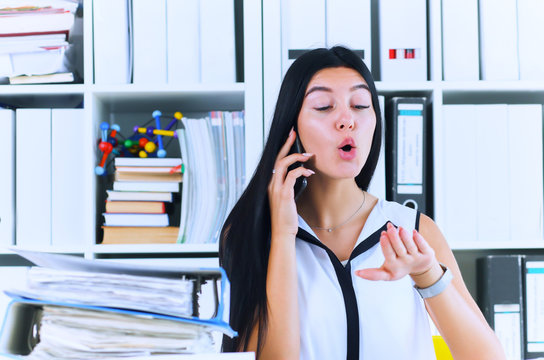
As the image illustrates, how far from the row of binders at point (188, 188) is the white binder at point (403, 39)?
499 millimetres

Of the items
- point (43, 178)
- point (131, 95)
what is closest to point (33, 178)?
point (43, 178)

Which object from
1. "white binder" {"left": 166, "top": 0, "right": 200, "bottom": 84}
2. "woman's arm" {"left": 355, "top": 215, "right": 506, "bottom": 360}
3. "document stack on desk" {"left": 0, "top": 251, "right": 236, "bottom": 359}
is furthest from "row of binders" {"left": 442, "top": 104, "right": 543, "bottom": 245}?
"document stack on desk" {"left": 0, "top": 251, "right": 236, "bottom": 359}

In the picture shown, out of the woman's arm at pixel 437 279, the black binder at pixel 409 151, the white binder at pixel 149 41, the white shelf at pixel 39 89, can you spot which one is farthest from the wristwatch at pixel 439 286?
the white shelf at pixel 39 89

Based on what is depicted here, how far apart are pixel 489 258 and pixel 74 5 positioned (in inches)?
61.1

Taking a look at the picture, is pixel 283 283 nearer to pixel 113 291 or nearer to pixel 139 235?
pixel 113 291

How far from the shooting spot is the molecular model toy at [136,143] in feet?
5.73

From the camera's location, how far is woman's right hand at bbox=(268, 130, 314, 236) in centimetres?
113

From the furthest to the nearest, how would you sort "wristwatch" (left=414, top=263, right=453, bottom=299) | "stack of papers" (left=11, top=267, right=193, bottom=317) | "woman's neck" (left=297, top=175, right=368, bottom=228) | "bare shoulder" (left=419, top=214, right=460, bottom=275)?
1. "woman's neck" (left=297, top=175, right=368, bottom=228)
2. "bare shoulder" (left=419, top=214, right=460, bottom=275)
3. "wristwatch" (left=414, top=263, right=453, bottom=299)
4. "stack of papers" (left=11, top=267, right=193, bottom=317)

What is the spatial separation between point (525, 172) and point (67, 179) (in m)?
1.43

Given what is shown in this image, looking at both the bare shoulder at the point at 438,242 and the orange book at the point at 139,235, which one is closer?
the bare shoulder at the point at 438,242

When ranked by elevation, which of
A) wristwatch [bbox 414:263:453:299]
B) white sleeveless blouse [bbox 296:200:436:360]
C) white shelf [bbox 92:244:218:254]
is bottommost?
white sleeveless blouse [bbox 296:200:436:360]

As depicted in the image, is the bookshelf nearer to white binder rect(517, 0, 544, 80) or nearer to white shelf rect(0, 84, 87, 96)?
white shelf rect(0, 84, 87, 96)

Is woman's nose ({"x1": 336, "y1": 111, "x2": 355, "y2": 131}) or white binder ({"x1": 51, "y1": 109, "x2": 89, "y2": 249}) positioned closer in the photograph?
woman's nose ({"x1": 336, "y1": 111, "x2": 355, "y2": 131})

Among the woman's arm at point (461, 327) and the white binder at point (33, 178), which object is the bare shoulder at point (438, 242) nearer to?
the woman's arm at point (461, 327)
